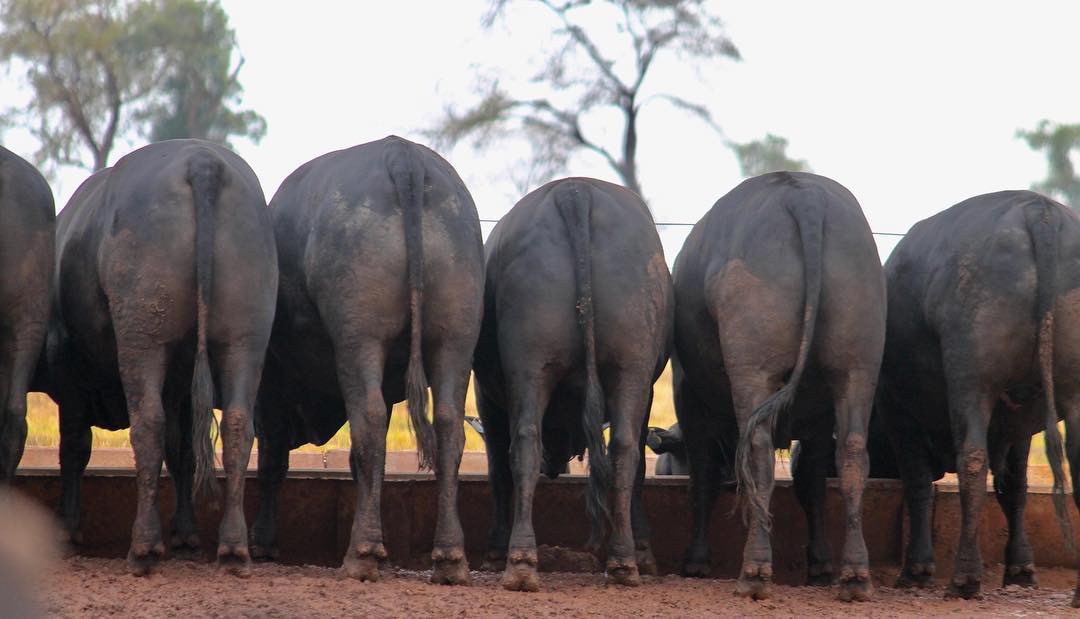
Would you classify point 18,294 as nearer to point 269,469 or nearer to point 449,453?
point 269,469

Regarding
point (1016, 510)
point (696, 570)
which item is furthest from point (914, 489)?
point (696, 570)

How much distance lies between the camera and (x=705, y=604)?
7.65 meters

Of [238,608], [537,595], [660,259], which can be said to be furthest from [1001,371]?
[238,608]

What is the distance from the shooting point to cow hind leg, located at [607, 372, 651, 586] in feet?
26.9

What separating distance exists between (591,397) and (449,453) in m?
0.89

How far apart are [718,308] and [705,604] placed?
1883 millimetres

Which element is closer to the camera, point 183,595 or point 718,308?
point 183,595

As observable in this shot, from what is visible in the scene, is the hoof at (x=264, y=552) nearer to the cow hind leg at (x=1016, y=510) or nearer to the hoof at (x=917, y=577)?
the hoof at (x=917, y=577)

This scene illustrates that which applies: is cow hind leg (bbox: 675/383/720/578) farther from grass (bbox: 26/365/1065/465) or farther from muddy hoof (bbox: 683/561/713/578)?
grass (bbox: 26/365/1065/465)

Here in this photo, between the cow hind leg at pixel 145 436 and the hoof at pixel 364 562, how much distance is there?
102 cm

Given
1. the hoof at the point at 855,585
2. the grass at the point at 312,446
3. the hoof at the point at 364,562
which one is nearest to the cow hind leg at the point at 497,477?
the hoof at the point at 364,562

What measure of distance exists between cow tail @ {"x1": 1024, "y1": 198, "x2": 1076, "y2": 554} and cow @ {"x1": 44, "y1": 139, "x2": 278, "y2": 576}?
4461 mm

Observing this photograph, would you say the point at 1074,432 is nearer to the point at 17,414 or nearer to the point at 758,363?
the point at 758,363

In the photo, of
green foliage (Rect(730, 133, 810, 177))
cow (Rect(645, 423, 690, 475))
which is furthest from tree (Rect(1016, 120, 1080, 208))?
cow (Rect(645, 423, 690, 475))
